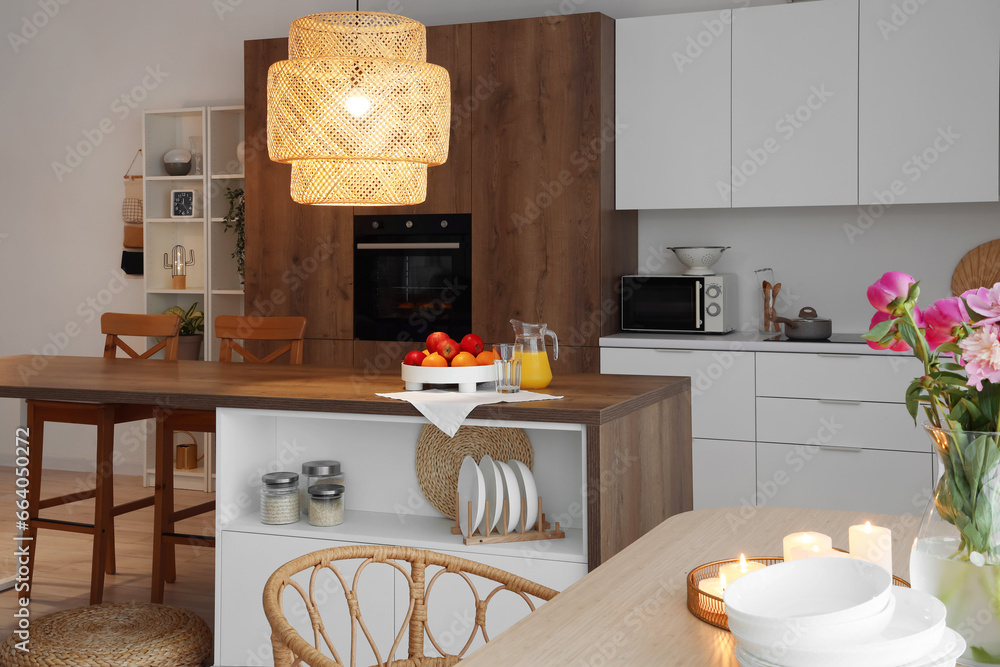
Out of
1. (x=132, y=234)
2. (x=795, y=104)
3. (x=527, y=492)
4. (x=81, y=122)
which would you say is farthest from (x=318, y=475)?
(x=81, y=122)

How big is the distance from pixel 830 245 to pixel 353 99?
8.42 feet

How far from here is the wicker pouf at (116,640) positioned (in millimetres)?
2334

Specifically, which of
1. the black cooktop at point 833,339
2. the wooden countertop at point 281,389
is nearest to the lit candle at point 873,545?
the wooden countertop at point 281,389

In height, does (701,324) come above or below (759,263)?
below

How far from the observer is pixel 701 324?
13.5 feet

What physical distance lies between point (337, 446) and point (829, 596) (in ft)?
6.18

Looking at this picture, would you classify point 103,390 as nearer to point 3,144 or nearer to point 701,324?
point 701,324

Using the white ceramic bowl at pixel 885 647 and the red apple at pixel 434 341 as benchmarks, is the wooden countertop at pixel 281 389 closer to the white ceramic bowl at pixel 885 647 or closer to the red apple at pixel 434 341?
the red apple at pixel 434 341

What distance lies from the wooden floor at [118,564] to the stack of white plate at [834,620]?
2489mm

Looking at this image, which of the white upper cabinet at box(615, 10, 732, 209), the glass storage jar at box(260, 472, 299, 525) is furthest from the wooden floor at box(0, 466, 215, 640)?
the white upper cabinet at box(615, 10, 732, 209)

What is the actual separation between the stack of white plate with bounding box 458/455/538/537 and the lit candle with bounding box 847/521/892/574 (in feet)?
4.21

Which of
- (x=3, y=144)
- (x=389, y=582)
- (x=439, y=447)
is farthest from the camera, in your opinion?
(x=3, y=144)

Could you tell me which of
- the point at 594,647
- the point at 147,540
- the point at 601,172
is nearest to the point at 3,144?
the point at 147,540

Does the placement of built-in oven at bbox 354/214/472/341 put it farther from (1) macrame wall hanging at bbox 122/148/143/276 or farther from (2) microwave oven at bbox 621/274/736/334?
(1) macrame wall hanging at bbox 122/148/143/276
